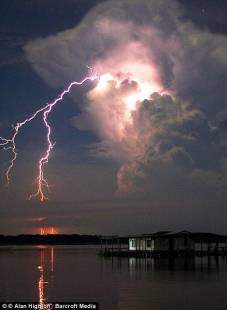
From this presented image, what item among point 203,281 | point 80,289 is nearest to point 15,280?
point 80,289

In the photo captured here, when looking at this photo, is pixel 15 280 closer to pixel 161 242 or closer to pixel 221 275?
pixel 221 275

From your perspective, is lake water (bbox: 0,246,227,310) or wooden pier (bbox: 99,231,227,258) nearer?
lake water (bbox: 0,246,227,310)

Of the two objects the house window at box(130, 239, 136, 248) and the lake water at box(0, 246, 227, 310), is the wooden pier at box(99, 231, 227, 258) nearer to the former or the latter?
the house window at box(130, 239, 136, 248)

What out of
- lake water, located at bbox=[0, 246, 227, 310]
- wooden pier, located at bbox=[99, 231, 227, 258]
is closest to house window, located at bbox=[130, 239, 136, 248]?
wooden pier, located at bbox=[99, 231, 227, 258]

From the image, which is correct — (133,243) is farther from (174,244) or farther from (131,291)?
(131,291)

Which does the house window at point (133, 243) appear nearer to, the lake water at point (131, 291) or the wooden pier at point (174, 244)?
the wooden pier at point (174, 244)

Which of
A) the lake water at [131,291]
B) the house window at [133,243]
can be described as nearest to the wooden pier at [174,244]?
the house window at [133,243]

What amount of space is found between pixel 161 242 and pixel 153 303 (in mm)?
51650

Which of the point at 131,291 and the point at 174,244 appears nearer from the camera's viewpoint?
the point at 131,291

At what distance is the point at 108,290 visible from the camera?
4009cm

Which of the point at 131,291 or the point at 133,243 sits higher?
the point at 133,243

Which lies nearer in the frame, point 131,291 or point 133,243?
point 131,291

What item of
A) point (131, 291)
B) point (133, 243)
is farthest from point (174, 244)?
point (131, 291)

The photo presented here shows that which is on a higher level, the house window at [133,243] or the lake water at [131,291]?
the house window at [133,243]
